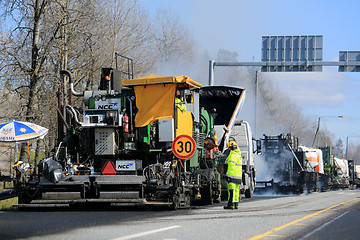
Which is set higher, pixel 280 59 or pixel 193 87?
pixel 280 59

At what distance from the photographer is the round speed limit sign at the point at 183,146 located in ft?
44.6

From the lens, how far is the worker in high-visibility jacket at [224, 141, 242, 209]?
1411 centimetres

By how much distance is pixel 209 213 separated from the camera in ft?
42.0

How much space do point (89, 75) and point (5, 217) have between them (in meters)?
16.6

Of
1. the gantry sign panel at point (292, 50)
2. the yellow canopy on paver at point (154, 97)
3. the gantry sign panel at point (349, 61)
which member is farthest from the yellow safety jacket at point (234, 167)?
the gantry sign panel at point (292, 50)

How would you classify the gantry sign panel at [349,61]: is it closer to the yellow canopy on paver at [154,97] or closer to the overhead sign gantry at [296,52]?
the overhead sign gantry at [296,52]

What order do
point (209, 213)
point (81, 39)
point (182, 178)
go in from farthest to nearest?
point (81, 39) → point (182, 178) → point (209, 213)

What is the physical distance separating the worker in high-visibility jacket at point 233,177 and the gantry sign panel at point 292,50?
Result: 756 inches

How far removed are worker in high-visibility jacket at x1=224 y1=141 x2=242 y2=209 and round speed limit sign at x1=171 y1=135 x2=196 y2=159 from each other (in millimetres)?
1288

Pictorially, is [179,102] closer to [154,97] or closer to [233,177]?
[154,97]

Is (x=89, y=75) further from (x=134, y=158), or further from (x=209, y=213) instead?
(x=209, y=213)

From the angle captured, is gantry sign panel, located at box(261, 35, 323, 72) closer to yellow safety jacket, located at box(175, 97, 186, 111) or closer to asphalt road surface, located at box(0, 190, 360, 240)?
yellow safety jacket, located at box(175, 97, 186, 111)

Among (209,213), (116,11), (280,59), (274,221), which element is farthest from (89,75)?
(274,221)

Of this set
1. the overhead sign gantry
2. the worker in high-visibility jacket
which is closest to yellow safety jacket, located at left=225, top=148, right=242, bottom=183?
the worker in high-visibility jacket
